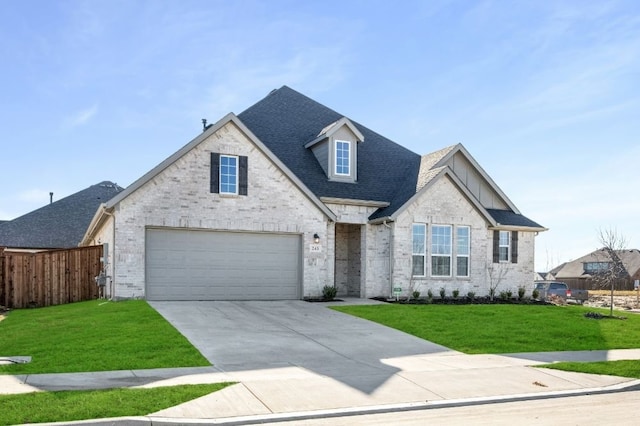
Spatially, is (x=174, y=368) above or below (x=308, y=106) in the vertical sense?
below

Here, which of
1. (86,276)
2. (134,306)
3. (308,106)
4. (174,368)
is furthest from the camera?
(308,106)

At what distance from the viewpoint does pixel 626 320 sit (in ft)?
61.6

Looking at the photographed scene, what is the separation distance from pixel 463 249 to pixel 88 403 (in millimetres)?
17924

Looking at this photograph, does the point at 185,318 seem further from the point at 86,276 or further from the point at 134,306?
the point at 86,276

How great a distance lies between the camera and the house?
1875cm

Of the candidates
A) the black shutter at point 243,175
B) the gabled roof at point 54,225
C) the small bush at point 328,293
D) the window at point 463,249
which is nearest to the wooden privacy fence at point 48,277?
the black shutter at point 243,175

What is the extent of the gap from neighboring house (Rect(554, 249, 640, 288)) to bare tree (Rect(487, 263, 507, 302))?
37.9 m

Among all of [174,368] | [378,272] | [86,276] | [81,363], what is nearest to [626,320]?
[378,272]

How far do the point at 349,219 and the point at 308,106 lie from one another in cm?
708

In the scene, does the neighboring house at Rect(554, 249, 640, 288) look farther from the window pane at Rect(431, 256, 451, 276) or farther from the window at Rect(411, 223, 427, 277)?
the window at Rect(411, 223, 427, 277)

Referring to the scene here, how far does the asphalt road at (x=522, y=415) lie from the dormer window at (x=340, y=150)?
15600 mm

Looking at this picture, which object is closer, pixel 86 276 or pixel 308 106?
pixel 86 276

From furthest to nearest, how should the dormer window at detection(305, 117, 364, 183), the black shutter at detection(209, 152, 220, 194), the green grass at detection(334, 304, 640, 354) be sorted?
1. the dormer window at detection(305, 117, 364, 183)
2. the black shutter at detection(209, 152, 220, 194)
3. the green grass at detection(334, 304, 640, 354)

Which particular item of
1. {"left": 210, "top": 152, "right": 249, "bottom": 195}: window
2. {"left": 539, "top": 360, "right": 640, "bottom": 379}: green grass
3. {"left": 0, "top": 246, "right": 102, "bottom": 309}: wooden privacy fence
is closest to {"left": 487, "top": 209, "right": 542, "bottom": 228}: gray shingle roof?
{"left": 210, "top": 152, "right": 249, "bottom": 195}: window
